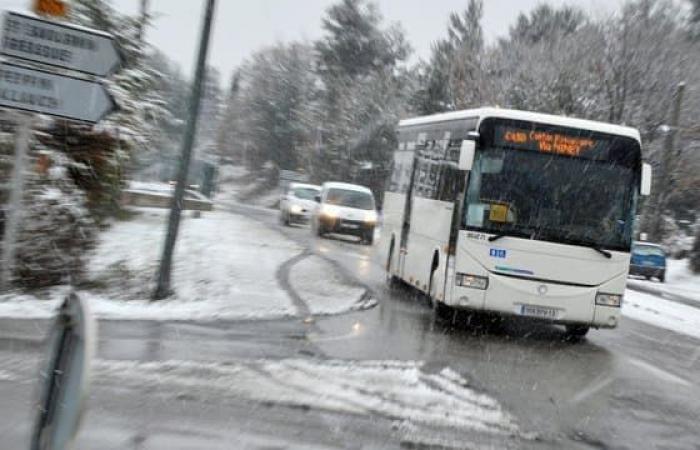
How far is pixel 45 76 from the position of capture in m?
10.7

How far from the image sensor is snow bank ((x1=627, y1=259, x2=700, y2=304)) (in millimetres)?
29372

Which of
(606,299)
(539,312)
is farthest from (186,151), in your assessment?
(606,299)

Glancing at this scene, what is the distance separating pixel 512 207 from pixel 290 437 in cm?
646

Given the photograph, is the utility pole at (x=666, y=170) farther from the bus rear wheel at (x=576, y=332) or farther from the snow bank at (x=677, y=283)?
the bus rear wheel at (x=576, y=332)

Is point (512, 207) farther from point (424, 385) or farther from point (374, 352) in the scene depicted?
point (424, 385)

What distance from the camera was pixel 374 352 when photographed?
31.9 ft

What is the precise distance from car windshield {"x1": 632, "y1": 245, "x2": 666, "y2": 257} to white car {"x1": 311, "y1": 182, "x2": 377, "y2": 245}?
11.0 m

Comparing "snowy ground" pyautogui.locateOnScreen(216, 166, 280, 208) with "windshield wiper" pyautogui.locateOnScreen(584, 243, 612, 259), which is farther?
"snowy ground" pyautogui.locateOnScreen(216, 166, 280, 208)

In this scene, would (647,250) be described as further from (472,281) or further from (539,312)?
(472,281)

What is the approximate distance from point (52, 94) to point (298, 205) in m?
26.7

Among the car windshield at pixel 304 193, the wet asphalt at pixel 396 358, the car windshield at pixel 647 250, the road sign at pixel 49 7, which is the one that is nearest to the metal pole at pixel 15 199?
the road sign at pixel 49 7

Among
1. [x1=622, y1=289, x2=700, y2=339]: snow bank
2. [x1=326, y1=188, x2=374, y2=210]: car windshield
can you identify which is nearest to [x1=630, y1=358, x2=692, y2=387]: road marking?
[x1=622, y1=289, x2=700, y2=339]: snow bank

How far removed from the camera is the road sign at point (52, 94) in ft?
34.5

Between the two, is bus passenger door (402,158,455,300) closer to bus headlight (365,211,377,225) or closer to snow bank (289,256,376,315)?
snow bank (289,256,376,315)
